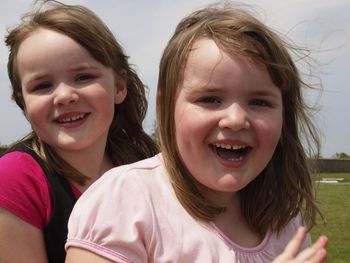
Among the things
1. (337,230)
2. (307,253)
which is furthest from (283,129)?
(337,230)

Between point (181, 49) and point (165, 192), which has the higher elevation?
point (181, 49)

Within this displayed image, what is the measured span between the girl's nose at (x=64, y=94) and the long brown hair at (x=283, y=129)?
79 cm

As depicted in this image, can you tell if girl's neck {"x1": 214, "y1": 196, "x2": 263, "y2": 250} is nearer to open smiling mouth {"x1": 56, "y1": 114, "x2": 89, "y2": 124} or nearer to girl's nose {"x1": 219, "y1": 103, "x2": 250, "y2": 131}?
girl's nose {"x1": 219, "y1": 103, "x2": 250, "y2": 131}

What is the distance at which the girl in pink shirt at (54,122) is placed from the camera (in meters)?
2.74

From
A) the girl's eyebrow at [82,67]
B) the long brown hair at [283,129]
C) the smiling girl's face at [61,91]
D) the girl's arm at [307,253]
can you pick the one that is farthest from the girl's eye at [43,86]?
the girl's arm at [307,253]

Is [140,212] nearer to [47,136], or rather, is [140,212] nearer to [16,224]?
[16,224]

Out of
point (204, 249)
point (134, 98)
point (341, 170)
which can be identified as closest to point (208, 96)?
point (204, 249)

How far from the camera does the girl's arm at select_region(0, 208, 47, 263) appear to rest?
8.85 ft

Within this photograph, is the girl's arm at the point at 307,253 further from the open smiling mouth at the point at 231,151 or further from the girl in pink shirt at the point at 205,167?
the open smiling mouth at the point at 231,151

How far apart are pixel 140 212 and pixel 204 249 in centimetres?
30

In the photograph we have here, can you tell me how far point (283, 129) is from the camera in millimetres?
2605

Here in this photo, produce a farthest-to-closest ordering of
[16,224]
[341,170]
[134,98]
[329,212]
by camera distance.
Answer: [341,170], [329,212], [134,98], [16,224]

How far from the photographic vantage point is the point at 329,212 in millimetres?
15211

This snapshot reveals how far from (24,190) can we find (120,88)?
3.54 feet
